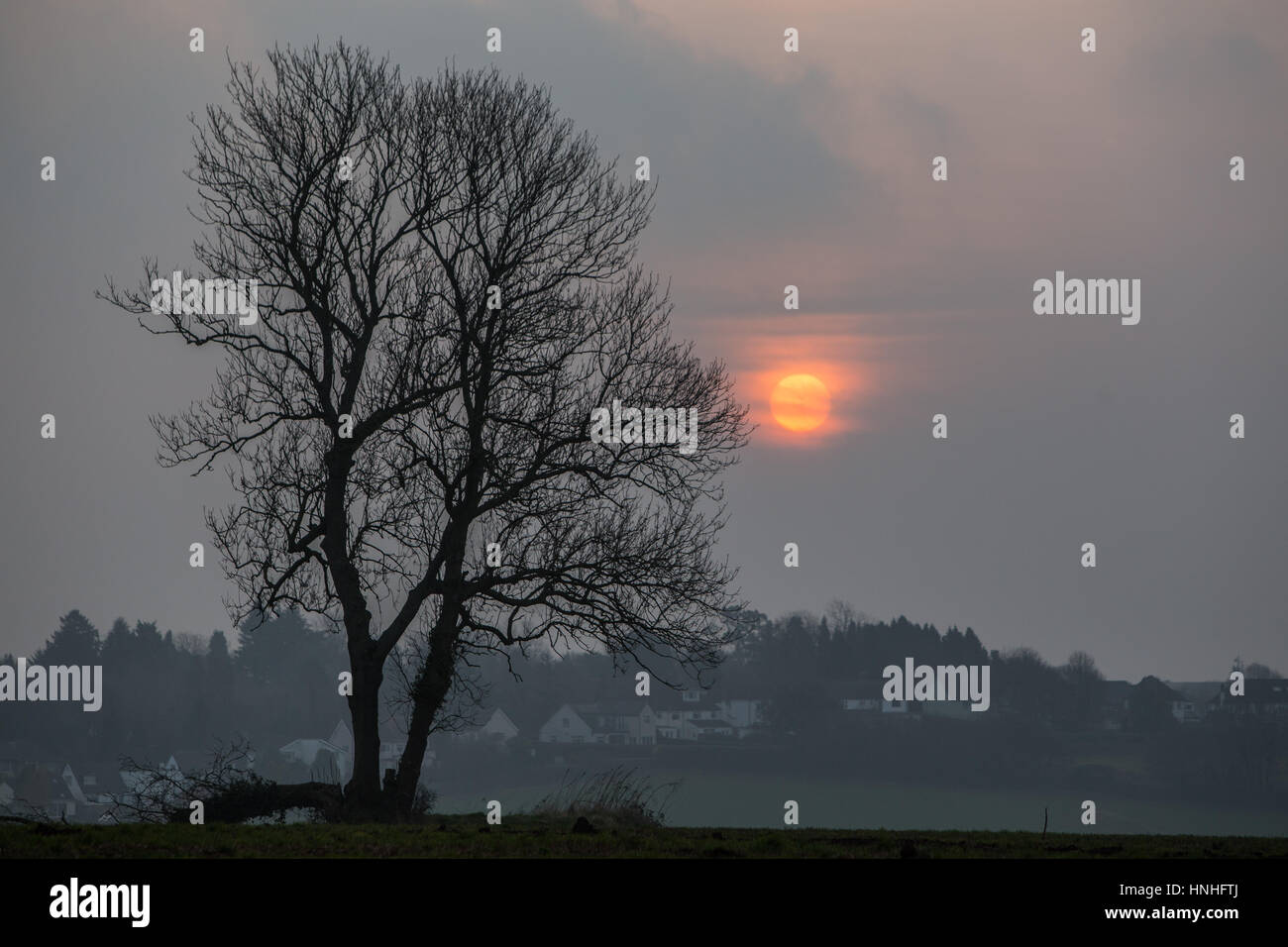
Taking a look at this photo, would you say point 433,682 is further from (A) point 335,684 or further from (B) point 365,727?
(A) point 335,684

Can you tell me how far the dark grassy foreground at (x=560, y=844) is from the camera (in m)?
12.2

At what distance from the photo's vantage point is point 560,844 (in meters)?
13.0

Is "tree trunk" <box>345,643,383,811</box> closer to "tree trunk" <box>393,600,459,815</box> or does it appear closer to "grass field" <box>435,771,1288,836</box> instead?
"tree trunk" <box>393,600,459,815</box>

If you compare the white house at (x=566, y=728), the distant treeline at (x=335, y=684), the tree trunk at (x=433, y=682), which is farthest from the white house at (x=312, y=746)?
the tree trunk at (x=433, y=682)

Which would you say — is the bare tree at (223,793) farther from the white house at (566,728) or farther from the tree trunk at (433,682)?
the white house at (566,728)

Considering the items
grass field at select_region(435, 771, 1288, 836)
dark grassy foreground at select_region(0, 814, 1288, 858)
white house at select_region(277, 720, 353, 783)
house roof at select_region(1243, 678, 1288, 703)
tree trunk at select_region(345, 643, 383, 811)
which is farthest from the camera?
house roof at select_region(1243, 678, 1288, 703)

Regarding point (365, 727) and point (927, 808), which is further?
point (927, 808)

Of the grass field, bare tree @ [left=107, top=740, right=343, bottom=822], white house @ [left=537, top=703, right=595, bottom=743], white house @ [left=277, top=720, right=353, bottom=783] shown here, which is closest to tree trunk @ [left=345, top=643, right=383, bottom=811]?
bare tree @ [left=107, top=740, right=343, bottom=822]

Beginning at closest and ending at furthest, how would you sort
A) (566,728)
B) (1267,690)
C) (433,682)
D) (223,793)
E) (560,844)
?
(560,844) → (223,793) → (433,682) → (566,728) → (1267,690)

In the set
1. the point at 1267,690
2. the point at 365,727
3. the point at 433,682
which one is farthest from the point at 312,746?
the point at 1267,690

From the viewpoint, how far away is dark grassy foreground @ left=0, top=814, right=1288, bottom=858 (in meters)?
12.2

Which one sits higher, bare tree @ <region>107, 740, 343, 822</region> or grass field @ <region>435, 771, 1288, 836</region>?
bare tree @ <region>107, 740, 343, 822</region>
